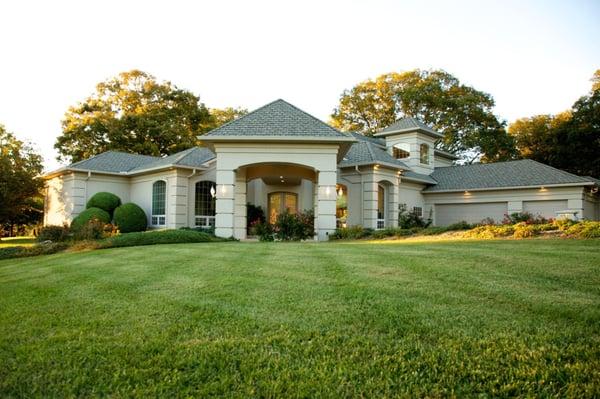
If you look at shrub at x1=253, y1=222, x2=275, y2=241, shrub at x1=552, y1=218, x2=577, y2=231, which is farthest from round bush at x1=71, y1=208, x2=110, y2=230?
shrub at x1=552, y1=218, x2=577, y2=231

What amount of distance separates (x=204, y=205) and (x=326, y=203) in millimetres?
8218

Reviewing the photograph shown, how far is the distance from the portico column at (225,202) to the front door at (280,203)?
518 cm

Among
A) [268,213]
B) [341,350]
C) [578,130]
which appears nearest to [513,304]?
[341,350]

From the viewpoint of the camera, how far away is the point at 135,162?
23.5 m

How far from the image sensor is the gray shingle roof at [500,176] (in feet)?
64.5

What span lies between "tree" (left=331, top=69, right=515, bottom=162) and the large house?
11.4m

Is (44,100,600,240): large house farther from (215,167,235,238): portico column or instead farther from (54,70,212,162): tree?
(54,70,212,162): tree

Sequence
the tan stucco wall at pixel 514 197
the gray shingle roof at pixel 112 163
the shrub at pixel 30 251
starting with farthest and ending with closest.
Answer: the gray shingle roof at pixel 112 163 → the tan stucco wall at pixel 514 197 → the shrub at pixel 30 251

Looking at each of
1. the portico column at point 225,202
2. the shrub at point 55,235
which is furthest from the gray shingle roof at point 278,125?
the shrub at point 55,235

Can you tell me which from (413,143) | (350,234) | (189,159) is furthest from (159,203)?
(413,143)

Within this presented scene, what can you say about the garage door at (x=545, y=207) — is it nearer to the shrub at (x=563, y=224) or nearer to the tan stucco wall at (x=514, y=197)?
the tan stucco wall at (x=514, y=197)

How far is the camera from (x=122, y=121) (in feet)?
104

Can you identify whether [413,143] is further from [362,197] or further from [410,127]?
[362,197]

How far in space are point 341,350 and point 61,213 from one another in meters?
23.7
